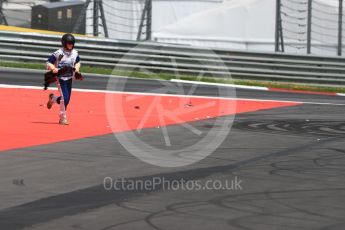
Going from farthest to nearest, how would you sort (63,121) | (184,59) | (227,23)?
(227,23)
(184,59)
(63,121)

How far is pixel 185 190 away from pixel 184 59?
2205 cm

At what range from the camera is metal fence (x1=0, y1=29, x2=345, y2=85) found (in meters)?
30.3

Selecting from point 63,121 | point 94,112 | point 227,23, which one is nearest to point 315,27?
point 227,23

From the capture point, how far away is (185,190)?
29.0ft

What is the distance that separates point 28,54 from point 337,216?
23.9 meters

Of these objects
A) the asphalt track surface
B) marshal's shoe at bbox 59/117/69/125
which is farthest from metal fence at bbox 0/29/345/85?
the asphalt track surface

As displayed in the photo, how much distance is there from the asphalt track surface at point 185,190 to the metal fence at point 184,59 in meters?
15.2

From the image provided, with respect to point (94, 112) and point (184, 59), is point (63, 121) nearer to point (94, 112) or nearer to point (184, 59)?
point (94, 112)

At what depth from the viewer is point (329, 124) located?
17.6m

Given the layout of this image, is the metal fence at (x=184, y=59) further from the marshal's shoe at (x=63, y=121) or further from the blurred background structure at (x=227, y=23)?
the marshal's shoe at (x=63, y=121)

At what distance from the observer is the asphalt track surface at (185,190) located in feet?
23.7

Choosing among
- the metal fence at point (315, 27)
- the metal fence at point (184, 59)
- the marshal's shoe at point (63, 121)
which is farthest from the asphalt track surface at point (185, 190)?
the metal fence at point (315, 27)

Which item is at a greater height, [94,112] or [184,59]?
[184,59]

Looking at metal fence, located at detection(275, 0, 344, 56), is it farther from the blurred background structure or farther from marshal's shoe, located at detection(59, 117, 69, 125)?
marshal's shoe, located at detection(59, 117, 69, 125)
